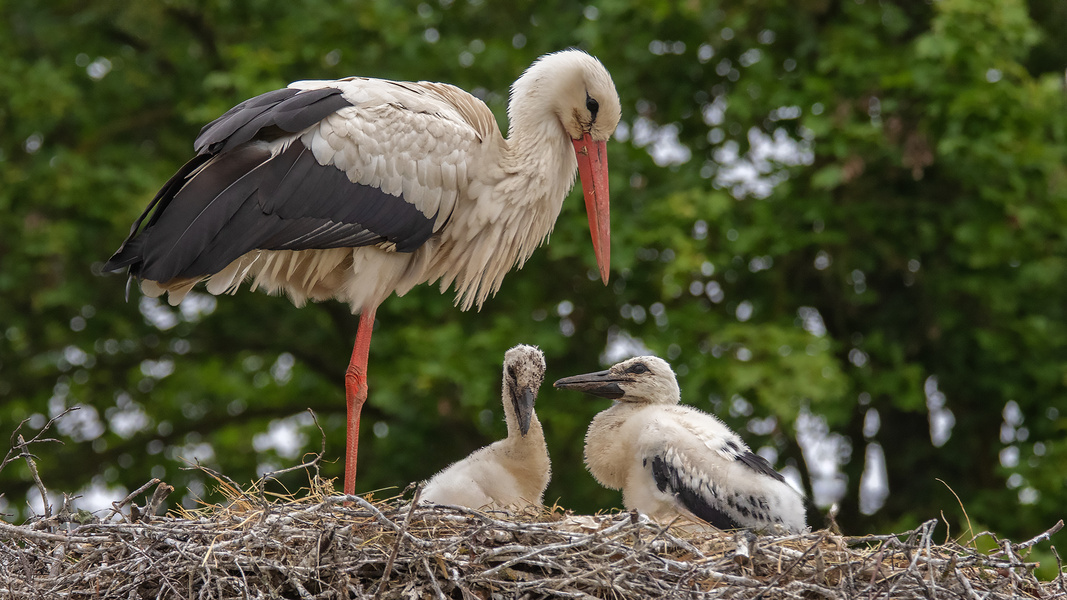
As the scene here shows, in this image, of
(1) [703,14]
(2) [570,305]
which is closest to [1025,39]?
(1) [703,14]

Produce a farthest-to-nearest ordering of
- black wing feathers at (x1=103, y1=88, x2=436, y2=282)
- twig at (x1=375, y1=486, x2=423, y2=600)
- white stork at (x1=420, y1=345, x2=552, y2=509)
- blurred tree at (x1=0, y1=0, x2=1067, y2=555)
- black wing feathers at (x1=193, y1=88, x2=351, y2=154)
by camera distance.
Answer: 1. blurred tree at (x1=0, y1=0, x2=1067, y2=555)
2. white stork at (x1=420, y1=345, x2=552, y2=509)
3. black wing feathers at (x1=193, y1=88, x2=351, y2=154)
4. black wing feathers at (x1=103, y1=88, x2=436, y2=282)
5. twig at (x1=375, y1=486, x2=423, y2=600)

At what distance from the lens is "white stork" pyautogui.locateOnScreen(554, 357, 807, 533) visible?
4.36 metres

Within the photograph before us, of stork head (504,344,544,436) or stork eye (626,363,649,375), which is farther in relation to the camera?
stork eye (626,363,649,375)

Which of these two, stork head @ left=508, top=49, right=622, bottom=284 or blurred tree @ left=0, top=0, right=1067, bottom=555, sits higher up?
stork head @ left=508, top=49, right=622, bottom=284

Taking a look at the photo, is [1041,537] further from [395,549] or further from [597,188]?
[597,188]

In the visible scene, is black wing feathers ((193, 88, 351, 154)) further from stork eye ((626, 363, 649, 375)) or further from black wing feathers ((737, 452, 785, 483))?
black wing feathers ((737, 452, 785, 483))

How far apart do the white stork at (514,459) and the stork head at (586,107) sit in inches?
21.1

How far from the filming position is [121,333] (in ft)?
30.5

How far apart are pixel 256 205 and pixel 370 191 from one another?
0.45 metres

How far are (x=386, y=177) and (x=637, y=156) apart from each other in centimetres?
385

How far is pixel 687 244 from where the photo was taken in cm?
736

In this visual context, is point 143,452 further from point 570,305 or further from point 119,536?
point 119,536

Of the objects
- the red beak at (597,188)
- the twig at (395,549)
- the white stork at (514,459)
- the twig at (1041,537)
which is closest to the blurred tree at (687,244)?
the red beak at (597,188)

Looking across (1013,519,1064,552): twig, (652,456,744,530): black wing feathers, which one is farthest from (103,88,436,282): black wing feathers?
(1013,519,1064,552): twig
